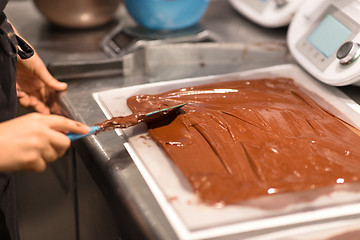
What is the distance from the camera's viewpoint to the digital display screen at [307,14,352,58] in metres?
1.22

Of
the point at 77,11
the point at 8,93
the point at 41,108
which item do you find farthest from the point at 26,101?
the point at 77,11

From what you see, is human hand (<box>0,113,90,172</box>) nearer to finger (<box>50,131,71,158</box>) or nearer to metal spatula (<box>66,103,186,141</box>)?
finger (<box>50,131,71,158</box>)

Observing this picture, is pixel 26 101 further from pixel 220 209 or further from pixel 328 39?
pixel 328 39

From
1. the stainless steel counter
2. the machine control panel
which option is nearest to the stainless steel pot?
the stainless steel counter

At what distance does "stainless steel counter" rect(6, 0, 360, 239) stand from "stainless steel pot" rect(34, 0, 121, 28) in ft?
0.18

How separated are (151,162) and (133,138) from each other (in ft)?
0.35

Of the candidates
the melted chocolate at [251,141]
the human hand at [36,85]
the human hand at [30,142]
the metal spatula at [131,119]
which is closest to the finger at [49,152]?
the human hand at [30,142]

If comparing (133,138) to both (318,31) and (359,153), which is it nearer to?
(359,153)

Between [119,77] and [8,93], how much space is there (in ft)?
1.53

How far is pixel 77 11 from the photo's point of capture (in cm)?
153

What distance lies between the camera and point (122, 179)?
919 millimetres

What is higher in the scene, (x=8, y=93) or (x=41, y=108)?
(x=8, y=93)

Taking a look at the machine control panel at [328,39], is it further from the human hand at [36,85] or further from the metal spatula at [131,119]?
the human hand at [36,85]

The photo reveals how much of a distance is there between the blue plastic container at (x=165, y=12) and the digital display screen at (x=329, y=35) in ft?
A: 1.39
